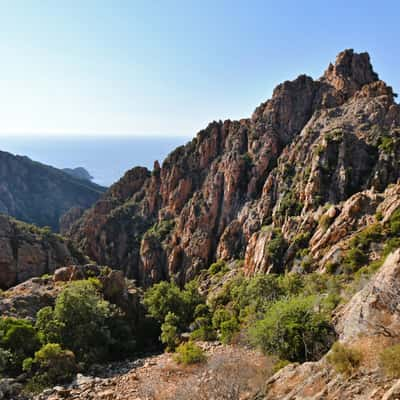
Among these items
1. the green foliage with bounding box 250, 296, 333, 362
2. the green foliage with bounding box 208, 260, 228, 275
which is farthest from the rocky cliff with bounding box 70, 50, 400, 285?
the green foliage with bounding box 250, 296, 333, 362

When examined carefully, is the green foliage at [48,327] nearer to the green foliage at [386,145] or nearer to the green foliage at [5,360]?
the green foliage at [5,360]

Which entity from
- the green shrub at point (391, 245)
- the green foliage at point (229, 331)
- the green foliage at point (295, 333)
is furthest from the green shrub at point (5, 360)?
the green shrub at point (391, 245)

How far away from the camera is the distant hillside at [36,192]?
138 meters

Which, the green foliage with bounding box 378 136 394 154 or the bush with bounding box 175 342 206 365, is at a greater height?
the green foliage with bounding box 378 136 394 154

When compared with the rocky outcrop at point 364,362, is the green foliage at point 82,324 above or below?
below

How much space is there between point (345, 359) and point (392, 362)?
1810 millimetres

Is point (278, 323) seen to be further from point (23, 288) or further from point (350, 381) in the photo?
point (23, 288)

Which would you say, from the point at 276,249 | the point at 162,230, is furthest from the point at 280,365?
the point at 162,230

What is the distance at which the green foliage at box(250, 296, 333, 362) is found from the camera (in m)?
15.9

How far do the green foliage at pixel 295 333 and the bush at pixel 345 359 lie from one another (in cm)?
401

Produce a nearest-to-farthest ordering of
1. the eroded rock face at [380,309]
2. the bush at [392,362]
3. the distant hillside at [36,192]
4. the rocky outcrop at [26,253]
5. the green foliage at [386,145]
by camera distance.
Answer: the bush at [392,362], the eroded rock face at [380,309], the rocky outcrop at [26,253], the green foliage at [386,145], the distant hillside at [36,192]

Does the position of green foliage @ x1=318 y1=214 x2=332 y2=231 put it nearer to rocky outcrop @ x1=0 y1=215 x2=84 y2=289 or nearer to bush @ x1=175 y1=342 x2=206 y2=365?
bush @ x1=175 y1=342 x2=206 y2=365

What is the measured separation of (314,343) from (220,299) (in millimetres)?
25930

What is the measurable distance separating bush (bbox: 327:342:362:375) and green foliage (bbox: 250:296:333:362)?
401 centimetres
